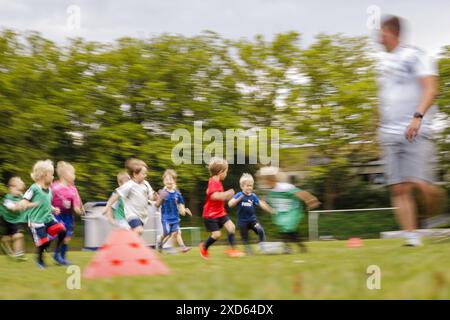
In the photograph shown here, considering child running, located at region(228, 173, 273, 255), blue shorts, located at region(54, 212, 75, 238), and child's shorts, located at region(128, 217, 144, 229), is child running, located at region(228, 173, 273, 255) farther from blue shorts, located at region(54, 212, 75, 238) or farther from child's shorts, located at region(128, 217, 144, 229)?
blue shorts, located at region(54, 212, 75, 238)

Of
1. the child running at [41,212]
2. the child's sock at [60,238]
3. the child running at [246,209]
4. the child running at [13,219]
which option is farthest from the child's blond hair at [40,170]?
the child running at [13,219]

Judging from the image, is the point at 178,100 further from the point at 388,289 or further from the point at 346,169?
the point at 388,289

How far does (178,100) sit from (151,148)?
2649 millimetres

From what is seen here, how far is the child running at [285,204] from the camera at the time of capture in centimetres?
970

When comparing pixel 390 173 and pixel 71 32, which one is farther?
pixel 71 32

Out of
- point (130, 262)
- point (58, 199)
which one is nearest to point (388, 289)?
point (130, 262)

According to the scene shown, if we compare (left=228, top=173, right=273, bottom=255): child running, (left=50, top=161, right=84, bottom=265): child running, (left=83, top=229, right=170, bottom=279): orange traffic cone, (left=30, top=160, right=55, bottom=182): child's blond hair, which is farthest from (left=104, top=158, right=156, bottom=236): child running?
(left=83, top=229, right=170, bottom=279): orange traffic cone

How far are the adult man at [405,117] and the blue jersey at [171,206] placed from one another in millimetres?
7031

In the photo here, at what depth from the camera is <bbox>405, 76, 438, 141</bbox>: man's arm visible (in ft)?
22.4

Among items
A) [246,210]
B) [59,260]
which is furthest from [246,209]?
[59,260]

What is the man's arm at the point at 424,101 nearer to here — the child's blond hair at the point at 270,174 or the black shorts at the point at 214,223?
the child's blond hair at the point at 270,174

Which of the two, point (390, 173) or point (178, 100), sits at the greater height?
point (178, 100)

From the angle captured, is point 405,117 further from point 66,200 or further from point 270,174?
point 66,200

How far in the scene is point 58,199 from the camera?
10.3 metres
